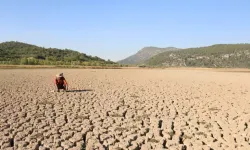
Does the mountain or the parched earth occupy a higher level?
the mountain

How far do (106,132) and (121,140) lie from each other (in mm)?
627

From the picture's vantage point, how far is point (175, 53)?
434ft

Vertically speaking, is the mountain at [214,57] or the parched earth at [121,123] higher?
the mountain at [214,57]

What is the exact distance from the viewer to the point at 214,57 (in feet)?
365

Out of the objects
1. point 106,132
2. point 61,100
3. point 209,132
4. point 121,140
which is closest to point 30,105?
point 61,100

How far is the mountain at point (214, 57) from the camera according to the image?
103812mm

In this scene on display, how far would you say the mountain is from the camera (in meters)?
104

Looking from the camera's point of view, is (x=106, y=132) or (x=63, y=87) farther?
(x=63, y=87)

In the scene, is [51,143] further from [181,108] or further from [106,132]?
[181,108]

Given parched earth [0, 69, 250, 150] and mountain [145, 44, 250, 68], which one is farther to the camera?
mountain [145, 44, 250, 68]

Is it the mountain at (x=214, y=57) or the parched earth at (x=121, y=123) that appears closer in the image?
the parched earth at (x=121, y=123)

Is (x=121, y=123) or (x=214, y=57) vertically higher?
(x=214, y=57)

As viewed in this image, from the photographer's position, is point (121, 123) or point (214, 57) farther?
point (214, 57)

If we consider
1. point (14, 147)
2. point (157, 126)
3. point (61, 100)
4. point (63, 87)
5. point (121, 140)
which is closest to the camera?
point (14, 147)
